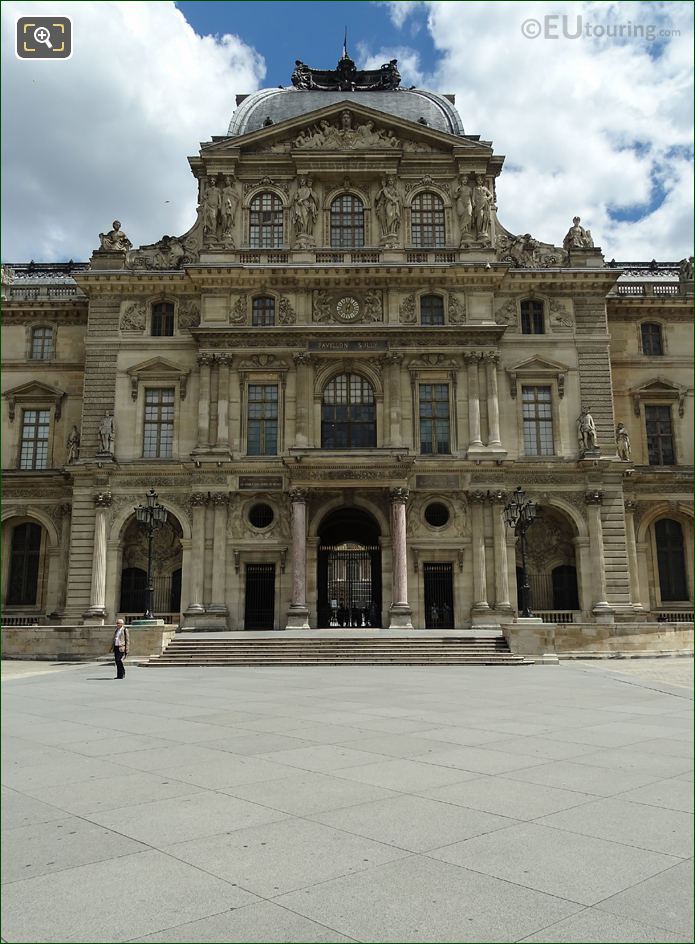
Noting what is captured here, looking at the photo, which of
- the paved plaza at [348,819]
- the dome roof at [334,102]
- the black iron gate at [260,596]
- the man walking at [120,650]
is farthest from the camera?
the dome roof at [334,102]

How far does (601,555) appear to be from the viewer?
36.7 metres

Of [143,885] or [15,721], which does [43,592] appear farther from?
[143,885]

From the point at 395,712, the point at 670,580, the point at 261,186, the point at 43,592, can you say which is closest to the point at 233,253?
the point at 261,186

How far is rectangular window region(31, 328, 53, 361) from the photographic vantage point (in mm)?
41719

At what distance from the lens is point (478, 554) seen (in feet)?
118

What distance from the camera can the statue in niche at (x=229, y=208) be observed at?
39.0m

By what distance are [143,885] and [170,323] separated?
36364 mm

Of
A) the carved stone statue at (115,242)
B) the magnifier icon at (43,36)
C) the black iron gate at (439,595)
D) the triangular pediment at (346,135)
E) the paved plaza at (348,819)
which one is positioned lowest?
Result: the paved plaza at (348,819)

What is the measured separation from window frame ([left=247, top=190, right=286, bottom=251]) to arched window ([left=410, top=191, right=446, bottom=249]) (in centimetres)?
635

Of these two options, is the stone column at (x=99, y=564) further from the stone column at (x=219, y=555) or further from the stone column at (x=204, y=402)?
the stone column at (x=204, y=402)

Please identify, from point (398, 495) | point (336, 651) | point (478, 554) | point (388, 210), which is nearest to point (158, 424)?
point (398, 495)

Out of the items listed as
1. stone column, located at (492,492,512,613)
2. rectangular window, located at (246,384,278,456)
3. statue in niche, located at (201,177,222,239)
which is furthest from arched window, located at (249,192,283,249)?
stone column, located at (492,492,512,613)

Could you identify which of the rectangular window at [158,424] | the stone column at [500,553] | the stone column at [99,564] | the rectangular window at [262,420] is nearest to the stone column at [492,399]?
the stone column at [500,553]

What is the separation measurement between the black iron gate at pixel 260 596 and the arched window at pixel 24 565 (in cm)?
1108
